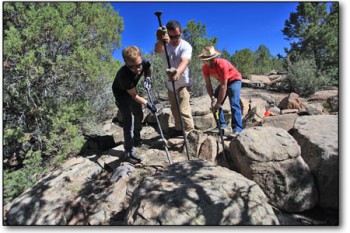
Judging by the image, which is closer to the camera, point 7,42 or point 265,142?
point 265,142

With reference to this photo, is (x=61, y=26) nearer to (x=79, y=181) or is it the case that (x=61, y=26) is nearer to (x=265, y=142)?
(x=79, y=181)

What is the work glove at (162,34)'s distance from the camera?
3402mm

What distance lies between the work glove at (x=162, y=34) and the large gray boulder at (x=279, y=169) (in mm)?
1612

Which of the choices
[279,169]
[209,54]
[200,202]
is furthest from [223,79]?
[200,202]

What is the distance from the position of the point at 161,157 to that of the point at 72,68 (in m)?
2.05

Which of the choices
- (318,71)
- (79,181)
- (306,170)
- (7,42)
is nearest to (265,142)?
(306,170)

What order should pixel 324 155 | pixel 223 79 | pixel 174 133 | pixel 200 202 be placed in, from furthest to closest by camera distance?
pixel 174 133
pixel 223 79
pixel 324 155
pixel 200 202

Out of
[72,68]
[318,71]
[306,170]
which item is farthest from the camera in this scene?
[318,71]

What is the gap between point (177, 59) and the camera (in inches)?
154

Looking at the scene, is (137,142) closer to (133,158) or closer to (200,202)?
(133,158)

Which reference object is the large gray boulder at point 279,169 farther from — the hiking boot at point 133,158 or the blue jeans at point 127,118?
the blue jeans at point 127,118

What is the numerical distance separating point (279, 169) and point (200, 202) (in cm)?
107

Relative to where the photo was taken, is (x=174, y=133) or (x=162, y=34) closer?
(x=162, y=34)

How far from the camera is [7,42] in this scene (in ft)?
11.6
